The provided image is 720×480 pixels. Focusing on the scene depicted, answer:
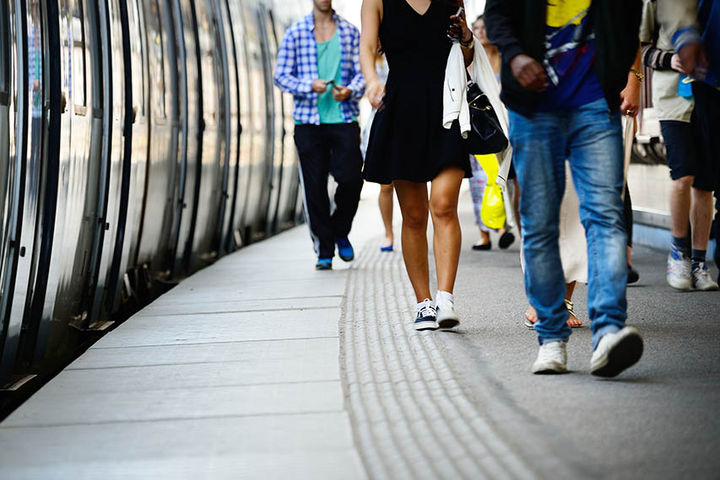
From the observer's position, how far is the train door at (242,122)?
1163 cm

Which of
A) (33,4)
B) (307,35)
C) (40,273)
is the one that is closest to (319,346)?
(40,273)

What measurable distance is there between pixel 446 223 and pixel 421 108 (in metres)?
0.51

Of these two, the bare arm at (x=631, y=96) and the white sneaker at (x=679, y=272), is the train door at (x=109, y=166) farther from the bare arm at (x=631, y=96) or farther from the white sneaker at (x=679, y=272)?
the white sneaker at (x=679, y=272)

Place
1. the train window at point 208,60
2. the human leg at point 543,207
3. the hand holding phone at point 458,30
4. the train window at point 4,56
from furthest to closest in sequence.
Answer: the train window at point 208,60, the hand holding phone at point 458,30, the train window at point 4,56, the human leg at point 543,207

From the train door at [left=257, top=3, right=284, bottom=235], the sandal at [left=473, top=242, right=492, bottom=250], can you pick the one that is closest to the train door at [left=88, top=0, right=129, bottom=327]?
the sandal at [left=473, top=242, right=492, bottom=250]

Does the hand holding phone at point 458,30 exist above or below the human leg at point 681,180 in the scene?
above

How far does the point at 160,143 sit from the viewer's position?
812 centimetres

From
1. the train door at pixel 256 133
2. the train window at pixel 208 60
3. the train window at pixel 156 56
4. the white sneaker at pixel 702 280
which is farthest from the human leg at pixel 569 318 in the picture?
the train door at pixel 256 133

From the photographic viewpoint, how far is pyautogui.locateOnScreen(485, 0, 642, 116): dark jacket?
13.0 feet

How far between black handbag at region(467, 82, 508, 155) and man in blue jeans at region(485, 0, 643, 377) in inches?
40.1

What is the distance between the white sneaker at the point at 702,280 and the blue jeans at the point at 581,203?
252 cm

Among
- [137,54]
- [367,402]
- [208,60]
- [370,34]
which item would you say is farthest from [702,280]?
[208,60]

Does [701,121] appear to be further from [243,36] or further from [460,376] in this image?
[243,36]

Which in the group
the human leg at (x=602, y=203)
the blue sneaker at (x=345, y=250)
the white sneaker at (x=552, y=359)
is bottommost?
the blue sneaker at (x=345, y=250)
